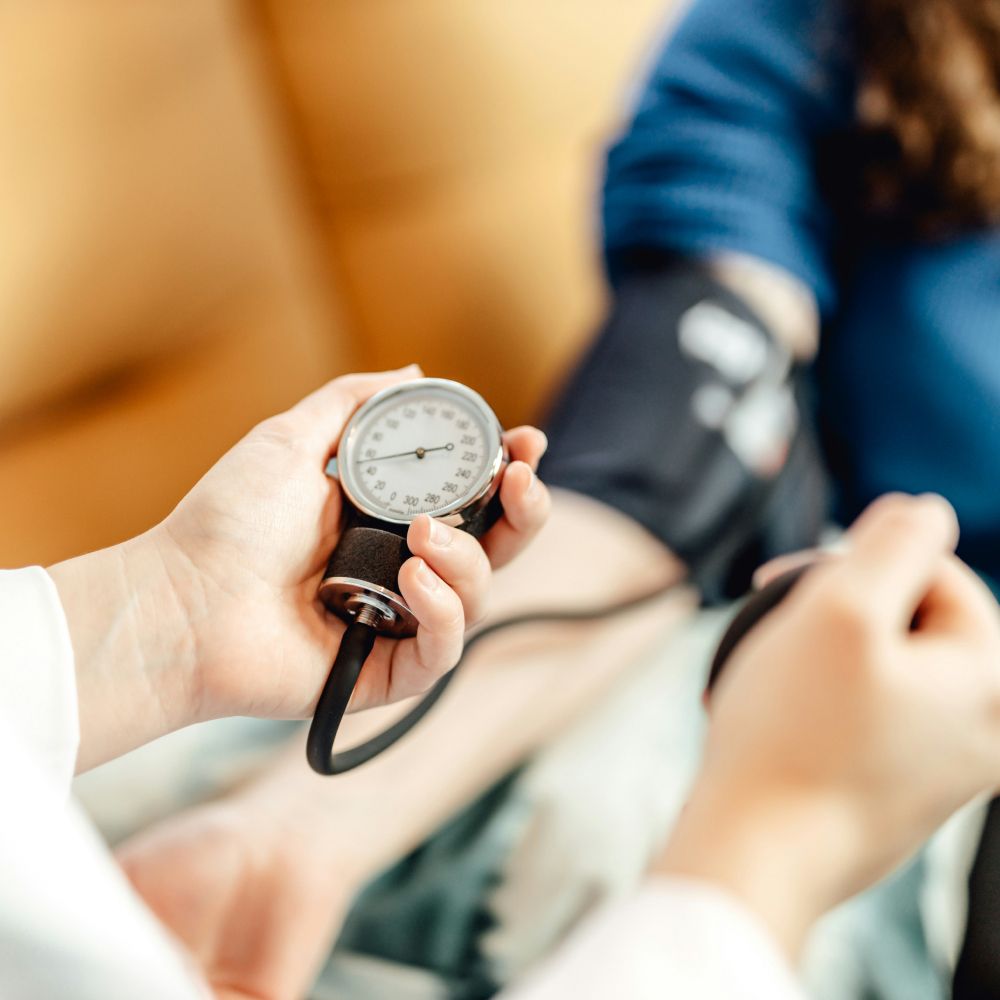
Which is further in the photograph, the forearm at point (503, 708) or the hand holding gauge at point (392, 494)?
the forearm at point (503, 708)

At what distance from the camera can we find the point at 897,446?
56 centimetres

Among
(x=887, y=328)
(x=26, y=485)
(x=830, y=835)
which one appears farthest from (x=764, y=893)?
(x=887, y=328)

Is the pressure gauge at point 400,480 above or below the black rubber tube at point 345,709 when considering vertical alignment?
above

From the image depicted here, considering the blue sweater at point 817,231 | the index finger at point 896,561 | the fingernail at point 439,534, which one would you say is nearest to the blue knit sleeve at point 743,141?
the blue sweater at point 817,231

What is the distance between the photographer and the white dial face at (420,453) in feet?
0.85

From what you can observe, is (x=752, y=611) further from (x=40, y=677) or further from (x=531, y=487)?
(x=40, y=677)

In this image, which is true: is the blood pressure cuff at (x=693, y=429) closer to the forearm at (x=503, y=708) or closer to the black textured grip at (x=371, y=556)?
the forearm at (x=503, y=708)

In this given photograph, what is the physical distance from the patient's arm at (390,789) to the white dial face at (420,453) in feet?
0.25

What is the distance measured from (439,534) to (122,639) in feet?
0.29

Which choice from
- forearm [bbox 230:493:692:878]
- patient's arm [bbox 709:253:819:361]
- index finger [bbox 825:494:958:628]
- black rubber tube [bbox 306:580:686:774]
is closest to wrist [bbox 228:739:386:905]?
forearm [bbox 230:493:692:878]

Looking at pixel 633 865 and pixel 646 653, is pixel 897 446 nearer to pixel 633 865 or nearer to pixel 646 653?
pixel 646 653

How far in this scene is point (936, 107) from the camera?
56 centimetres

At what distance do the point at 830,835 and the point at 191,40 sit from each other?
1.95 feet

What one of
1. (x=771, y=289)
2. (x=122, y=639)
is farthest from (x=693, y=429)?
(x=122, y=639)
